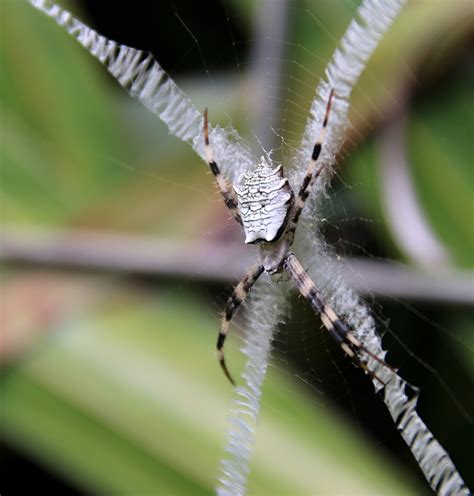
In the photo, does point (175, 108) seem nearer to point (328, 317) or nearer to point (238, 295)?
point (238, 295)

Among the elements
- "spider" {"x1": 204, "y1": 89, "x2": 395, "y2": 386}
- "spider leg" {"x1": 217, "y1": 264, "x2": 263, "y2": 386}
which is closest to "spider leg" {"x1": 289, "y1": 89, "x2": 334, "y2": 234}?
"spider" {"x1": 204, "y1": 89, "x2": 395, "y2": 386}

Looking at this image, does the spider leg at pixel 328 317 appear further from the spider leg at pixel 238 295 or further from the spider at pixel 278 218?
the spider leg at pixel 238 295

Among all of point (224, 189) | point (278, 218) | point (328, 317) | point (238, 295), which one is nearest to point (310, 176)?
point (278, 218)

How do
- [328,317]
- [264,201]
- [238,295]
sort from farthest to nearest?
1. [238,295]
2. [328,317]
3. [264,201]

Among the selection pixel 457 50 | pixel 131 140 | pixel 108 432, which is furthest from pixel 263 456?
pixel 131 140

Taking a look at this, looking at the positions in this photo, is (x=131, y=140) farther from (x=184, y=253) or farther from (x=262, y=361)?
(x=262, y=361)

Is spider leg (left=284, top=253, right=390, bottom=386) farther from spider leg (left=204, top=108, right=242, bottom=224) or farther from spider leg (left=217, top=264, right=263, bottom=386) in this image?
spider leg (left=204, top=108, right=242, bottom=224)

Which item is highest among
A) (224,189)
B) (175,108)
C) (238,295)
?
(175,108)

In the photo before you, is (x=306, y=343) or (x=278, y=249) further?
(x=306, y=343)
